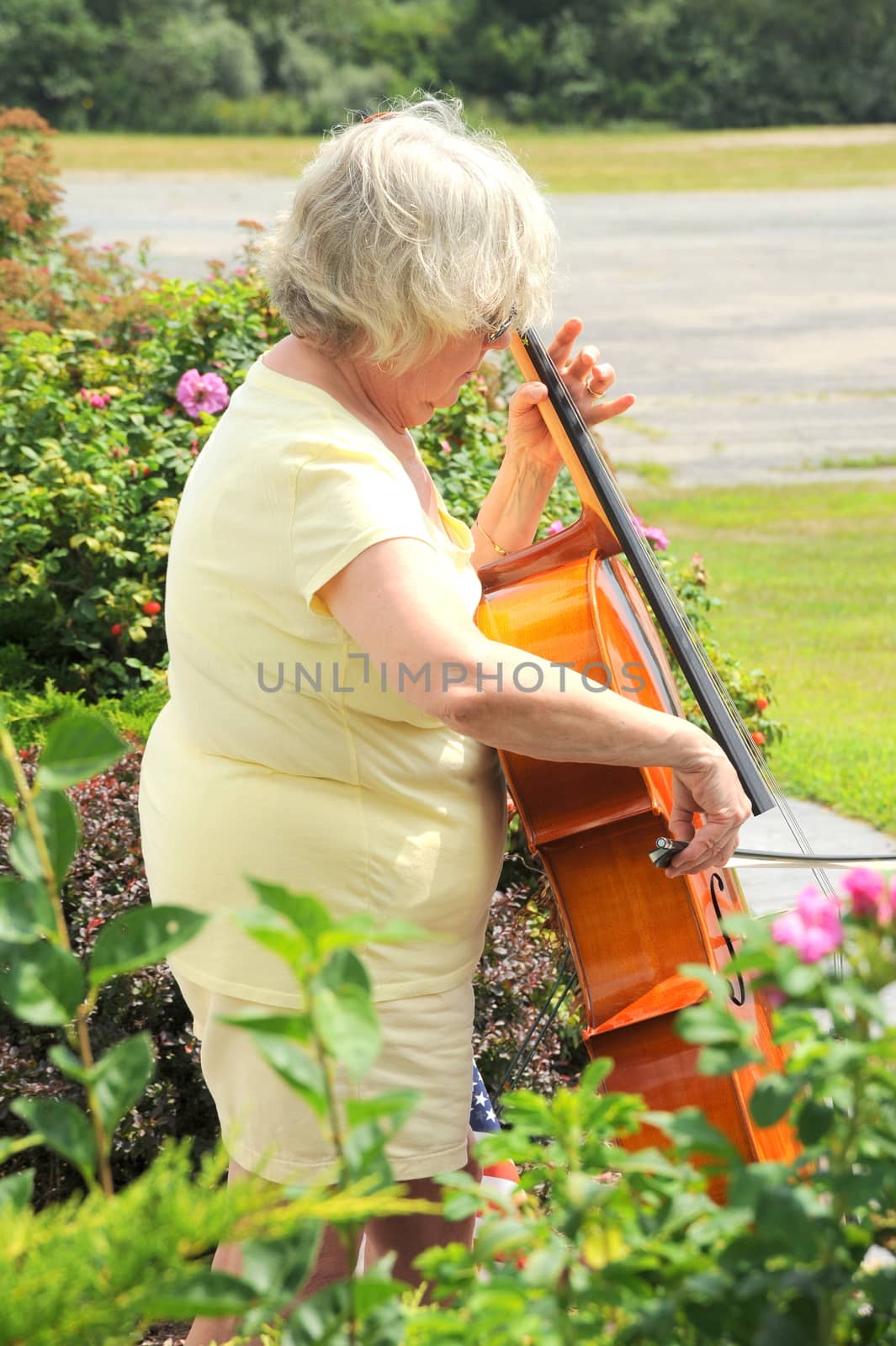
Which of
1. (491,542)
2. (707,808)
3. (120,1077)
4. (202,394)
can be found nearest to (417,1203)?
(120,1077)

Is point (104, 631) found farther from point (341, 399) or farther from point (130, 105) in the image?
point (130, 105)

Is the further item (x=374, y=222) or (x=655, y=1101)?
(x=655, y=1101)

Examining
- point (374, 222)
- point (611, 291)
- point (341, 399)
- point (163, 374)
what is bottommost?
point (611, 291)

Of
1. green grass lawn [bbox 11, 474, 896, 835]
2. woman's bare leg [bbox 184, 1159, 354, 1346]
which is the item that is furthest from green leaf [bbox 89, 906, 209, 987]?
green grass lawn [bbox 11, 474, 896, 835]

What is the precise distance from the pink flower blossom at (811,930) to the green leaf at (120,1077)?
33 centimetres

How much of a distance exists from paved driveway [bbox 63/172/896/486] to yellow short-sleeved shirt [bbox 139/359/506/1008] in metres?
4.05

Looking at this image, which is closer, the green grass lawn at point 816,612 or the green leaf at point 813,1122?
the green leaf at point 813,1122

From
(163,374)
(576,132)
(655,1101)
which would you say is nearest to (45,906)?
(655,1101)

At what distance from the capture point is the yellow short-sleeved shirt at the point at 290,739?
162 centimetres

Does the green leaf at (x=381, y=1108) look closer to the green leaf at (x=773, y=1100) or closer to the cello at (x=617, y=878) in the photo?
the green leaf at (x=773, y=1100)

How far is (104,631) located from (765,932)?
3350mm

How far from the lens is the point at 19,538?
3859mm

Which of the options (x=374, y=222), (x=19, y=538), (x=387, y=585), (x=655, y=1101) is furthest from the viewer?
(x=19, y=538)

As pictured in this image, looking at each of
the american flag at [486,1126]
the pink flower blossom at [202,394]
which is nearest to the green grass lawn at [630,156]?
the pink flower blossom at [202,394]
